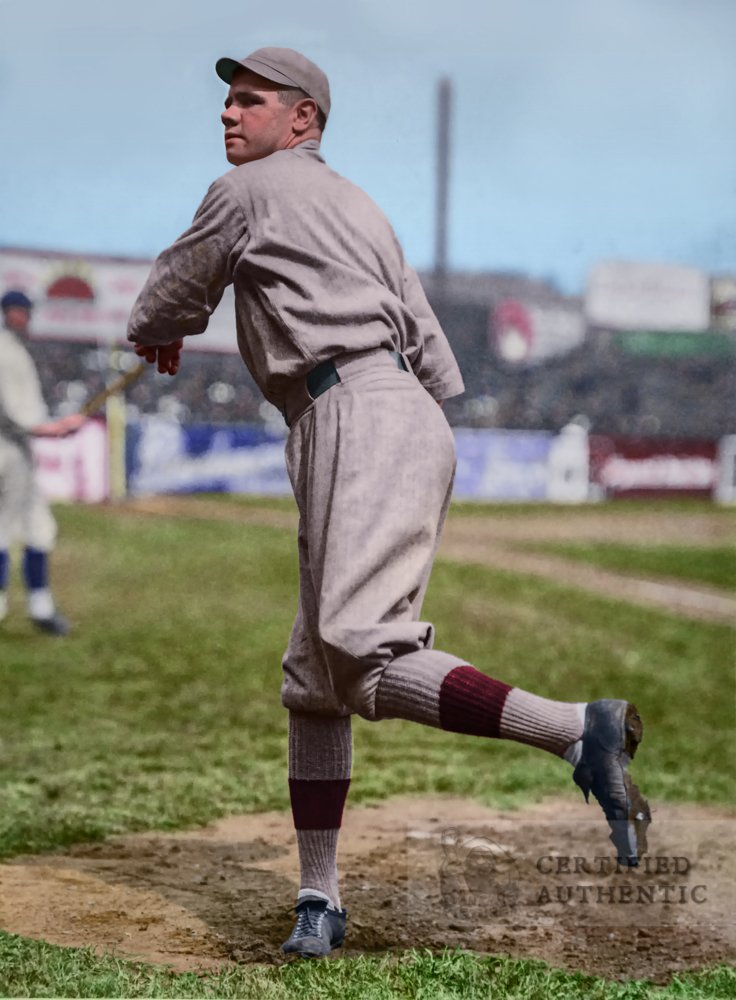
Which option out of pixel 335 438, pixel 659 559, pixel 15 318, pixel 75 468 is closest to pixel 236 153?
pixel 335 438

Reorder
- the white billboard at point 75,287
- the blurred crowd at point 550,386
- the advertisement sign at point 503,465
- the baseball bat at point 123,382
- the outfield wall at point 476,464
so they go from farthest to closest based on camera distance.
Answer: the blurred crowd at point 550,386 → the advertisement sign at point 503,465 → the white billboard at point 75,287 → the outfield wall at point 476,464 → the baseball bat at point 123,382

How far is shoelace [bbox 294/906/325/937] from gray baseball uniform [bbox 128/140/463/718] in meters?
0.40

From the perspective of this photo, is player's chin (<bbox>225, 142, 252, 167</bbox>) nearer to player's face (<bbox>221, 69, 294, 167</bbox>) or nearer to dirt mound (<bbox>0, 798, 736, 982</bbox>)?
player's face (<bbox>221, 69, 294, 167</bbox>)

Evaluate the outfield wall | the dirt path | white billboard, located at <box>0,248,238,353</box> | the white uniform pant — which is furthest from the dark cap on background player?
white billboard, located at <box>0,248,238,353</box>

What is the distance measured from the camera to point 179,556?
12.0 meters

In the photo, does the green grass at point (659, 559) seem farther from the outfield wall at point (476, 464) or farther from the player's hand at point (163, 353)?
the player's hand at point (163, 353)

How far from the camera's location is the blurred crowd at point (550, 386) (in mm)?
25531

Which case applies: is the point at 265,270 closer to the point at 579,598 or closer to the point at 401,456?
the point at 401,456

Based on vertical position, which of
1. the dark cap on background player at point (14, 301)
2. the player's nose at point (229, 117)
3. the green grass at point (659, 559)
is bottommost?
the green grass at point (659, 559)

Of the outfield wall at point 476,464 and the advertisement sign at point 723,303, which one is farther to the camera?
the advertisement sign at point 723,303

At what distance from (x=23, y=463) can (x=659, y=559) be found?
864 centimetres

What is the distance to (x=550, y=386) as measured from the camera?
3184cm

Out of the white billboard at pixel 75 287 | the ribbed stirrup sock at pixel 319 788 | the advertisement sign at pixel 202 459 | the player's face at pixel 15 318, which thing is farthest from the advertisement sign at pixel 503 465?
the ribbed stirrup sock at pixel 319 788

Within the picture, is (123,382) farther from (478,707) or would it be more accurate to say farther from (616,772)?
(616,772)
